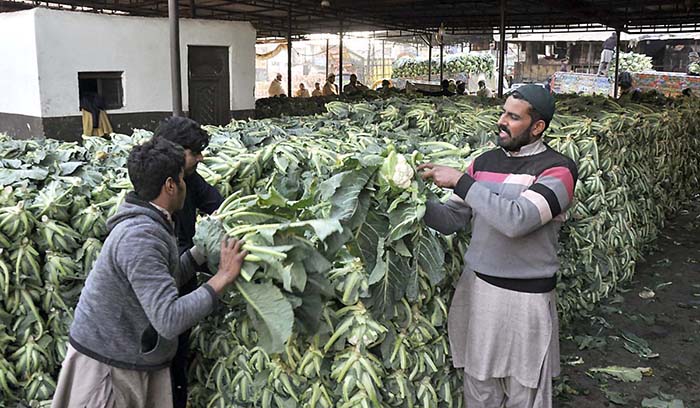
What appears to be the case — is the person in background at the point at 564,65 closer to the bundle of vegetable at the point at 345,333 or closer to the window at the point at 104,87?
the window at the point at 104,87

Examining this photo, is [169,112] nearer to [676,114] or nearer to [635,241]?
[635,241]

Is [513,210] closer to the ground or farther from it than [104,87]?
closer to the ground

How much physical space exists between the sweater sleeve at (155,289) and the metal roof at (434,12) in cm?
1121

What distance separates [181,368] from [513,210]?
5.81ft

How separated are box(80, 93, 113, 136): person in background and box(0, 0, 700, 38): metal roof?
14.1 feet

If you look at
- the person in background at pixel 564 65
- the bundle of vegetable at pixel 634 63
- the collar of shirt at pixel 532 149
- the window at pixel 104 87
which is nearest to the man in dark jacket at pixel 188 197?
the collar of shirt at pixel 532 149

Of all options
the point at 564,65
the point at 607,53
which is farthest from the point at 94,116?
the point at 564,65

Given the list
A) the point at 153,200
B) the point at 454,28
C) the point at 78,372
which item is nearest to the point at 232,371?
the point at 78,372

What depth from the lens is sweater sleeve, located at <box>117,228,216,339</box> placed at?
218cm

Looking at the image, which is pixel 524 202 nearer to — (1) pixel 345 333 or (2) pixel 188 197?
(1) pixel 345 333

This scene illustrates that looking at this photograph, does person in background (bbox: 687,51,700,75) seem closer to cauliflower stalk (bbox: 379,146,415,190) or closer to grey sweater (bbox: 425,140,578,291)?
grey sweater (bbox: 425,140,578,291)

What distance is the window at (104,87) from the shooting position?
29.5 ft

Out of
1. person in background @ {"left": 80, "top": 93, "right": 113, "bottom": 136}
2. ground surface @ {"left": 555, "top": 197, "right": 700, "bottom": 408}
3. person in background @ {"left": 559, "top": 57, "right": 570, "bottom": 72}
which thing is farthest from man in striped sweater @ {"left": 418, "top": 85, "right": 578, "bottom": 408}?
person in background @ {"left": 559, "top": 57, "right": 570, "bottom": 72}

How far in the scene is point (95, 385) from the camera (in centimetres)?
239
